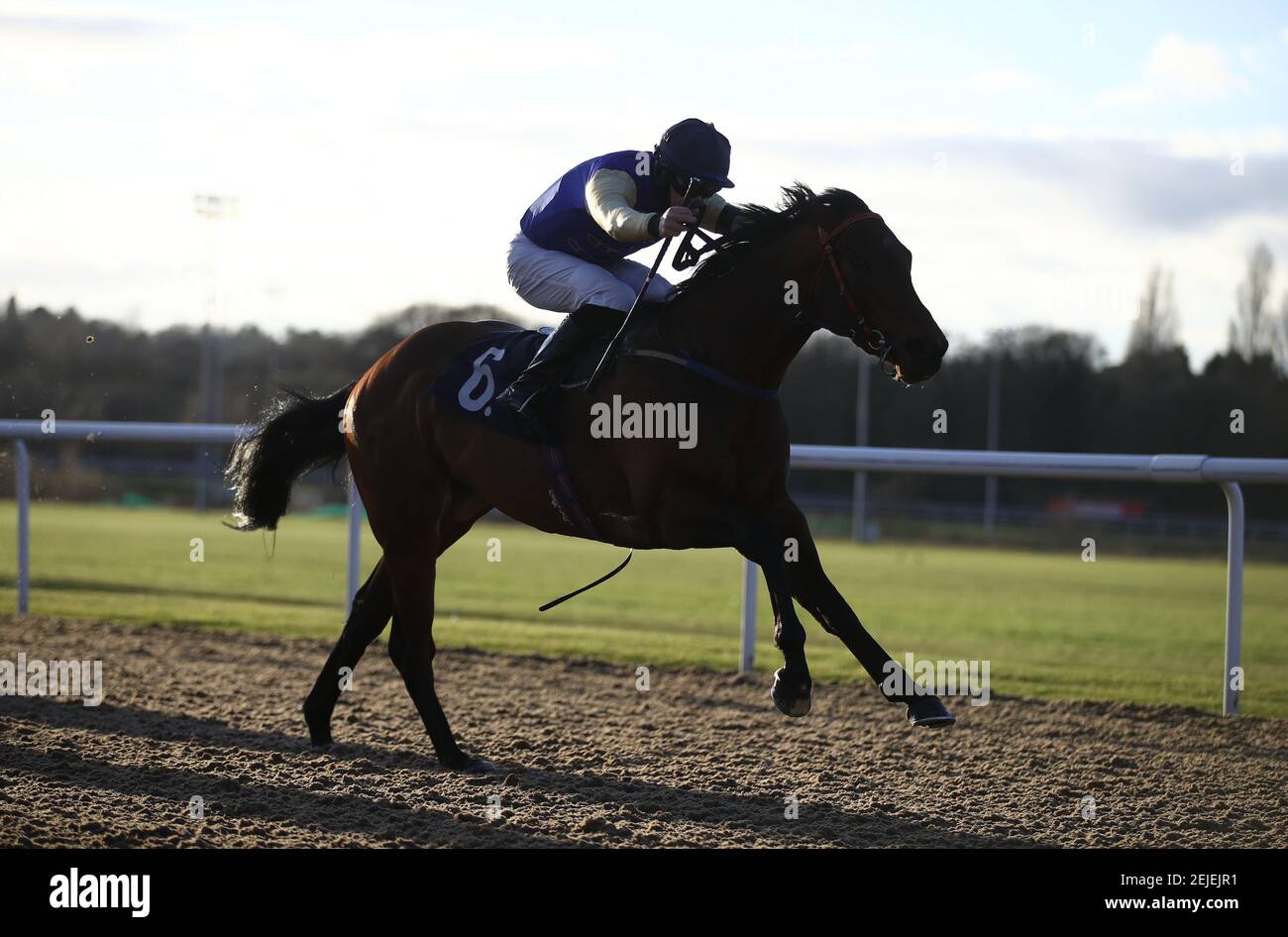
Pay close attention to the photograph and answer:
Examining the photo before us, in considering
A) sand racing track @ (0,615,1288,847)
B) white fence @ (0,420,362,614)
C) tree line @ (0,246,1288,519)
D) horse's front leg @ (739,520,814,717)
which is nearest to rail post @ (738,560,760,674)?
sand racing track @ (0,615,1288,847)

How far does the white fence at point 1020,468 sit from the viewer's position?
6.19 meters

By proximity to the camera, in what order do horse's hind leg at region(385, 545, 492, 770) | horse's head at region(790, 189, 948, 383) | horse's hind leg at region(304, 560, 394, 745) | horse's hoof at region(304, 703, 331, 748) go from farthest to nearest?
horse's hind leg at region(304, 560, 394, 745) < horse's hoof at region(304, 703, 331, 748) < horse's hind leg at region(385, 545, 492, 770) < horse's head at region(790, 189, 948, 383)

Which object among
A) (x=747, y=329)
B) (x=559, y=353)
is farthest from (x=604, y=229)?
(x=747, y=329)

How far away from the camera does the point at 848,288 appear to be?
4.24 meters

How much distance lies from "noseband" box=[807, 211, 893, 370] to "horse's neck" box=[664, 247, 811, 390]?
114 millimetres

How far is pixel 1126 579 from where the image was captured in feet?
81.2

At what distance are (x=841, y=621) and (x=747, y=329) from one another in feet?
3.39

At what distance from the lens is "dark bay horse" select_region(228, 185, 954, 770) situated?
13.7 ft

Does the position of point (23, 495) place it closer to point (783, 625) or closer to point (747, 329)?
point (747, 329)

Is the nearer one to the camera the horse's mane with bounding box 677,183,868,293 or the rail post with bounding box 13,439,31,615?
the horse's mane with bounding box 677,183,868,293

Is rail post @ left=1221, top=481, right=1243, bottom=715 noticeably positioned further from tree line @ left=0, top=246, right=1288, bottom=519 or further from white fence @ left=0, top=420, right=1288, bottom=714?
tree line @ left=0, top=246, right=1288, bottom=519

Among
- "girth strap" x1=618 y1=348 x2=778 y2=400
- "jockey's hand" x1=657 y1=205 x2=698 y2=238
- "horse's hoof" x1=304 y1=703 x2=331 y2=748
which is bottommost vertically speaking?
"horse's hoof" x1=304 y1=703 x2=331 y2=748
